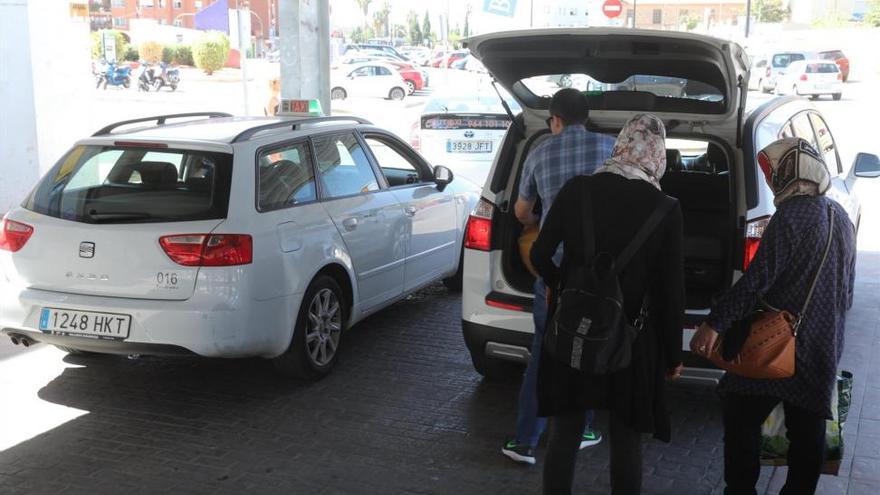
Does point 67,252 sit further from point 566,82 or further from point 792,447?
point 566,82

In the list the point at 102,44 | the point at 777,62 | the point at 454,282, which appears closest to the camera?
the point at 454,282

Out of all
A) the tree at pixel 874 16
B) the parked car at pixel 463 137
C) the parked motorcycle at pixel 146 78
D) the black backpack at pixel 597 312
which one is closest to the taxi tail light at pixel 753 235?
the black backpack at pixel 597 312

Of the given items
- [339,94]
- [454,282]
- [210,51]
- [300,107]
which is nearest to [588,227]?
[454,282]

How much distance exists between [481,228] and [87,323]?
7.29 feet

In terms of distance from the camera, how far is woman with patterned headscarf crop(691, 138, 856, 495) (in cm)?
349

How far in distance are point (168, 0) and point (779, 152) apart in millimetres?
84076

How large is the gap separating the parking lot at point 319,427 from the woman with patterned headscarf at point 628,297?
940 mm

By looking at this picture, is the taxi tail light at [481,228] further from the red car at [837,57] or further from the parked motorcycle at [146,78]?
the red car at [837,57]

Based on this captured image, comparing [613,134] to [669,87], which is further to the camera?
[669,87]

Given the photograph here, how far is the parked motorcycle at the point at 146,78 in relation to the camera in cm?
3916

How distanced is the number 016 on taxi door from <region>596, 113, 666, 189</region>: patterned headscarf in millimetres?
2905

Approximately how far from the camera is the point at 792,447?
147 inches

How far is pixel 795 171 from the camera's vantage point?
3.53 meters

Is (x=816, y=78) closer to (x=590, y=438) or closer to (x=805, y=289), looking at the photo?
(x=590, y=438)
